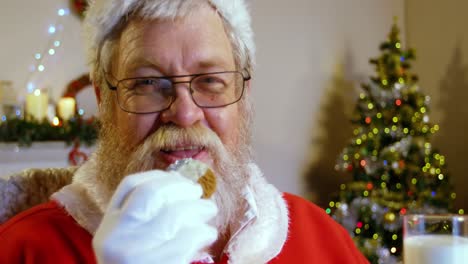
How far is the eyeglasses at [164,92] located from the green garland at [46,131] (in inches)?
72.6

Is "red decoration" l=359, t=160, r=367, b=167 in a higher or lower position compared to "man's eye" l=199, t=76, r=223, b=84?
lower

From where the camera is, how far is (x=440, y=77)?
438 cm

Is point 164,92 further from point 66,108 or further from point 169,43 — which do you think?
point 66,108

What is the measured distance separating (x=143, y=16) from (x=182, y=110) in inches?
8.9

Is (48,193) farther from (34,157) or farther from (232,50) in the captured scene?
(34,157)

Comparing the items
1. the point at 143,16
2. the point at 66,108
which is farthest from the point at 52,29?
the point at 143,16

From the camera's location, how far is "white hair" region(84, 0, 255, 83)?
1.21 m

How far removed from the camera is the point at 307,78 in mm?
4355

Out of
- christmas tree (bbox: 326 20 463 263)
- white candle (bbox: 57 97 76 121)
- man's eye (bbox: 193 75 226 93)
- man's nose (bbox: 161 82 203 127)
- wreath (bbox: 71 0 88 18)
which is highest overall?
wreath (bbox: 71 0 88 18)

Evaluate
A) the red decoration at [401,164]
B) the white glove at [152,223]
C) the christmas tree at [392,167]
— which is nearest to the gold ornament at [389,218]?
the christmas tree at [392,167]

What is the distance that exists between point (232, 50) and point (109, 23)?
0.94 feet

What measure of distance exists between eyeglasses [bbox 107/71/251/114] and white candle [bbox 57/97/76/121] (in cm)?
219

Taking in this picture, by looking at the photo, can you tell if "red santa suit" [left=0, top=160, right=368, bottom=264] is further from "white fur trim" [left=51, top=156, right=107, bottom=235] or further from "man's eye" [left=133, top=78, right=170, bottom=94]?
"man's eye" [left=133, top=78, right=170, bottom=94]

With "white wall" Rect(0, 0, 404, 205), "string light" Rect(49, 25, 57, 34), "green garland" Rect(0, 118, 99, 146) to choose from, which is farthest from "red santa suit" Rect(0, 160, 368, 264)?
"white wall" Rect(0, 0, 404, 205)
